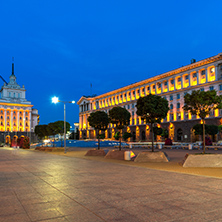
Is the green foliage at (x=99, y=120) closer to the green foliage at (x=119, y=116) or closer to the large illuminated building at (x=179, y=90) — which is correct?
the green foliage at (x=119, y=116)

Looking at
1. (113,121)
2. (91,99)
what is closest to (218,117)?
(113,121)

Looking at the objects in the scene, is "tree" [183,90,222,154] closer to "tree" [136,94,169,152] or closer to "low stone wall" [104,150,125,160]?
"tree" [136,94,169,152]

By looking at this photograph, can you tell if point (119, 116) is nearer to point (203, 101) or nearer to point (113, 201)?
point (203, 101)

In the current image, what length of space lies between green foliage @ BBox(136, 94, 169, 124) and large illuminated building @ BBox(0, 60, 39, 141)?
134720 millimetres

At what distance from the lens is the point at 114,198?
8.05 m

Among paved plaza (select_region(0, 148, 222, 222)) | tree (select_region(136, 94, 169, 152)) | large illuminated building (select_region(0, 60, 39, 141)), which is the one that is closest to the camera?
paved plaza (select_region(0, 148, 222, 222))

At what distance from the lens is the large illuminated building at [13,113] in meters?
148

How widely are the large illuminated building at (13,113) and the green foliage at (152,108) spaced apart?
442ft

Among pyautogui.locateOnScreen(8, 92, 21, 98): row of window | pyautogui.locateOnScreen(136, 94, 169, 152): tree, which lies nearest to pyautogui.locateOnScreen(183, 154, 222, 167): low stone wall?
pyautogui.locateOnScreen(136, 94, 169, 152): tree

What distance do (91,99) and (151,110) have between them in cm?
11197

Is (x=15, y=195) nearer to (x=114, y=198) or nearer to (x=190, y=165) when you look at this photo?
(x=114, y=198)

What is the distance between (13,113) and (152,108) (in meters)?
147

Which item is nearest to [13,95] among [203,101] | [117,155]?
[117,155]

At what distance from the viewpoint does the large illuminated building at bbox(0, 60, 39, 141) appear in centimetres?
14775
